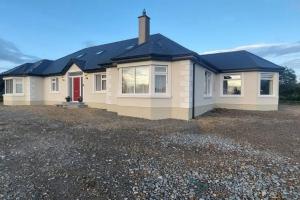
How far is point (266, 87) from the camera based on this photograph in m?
19.8

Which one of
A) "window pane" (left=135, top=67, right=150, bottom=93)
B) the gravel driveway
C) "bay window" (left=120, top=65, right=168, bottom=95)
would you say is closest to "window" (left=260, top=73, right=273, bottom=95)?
"bay window" (left=120, top=65, right=168, bottom=95)

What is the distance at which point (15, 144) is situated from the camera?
24.3 feet

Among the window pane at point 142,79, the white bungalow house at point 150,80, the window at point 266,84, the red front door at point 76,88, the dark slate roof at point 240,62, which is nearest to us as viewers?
the white bungalow house at point 150,80

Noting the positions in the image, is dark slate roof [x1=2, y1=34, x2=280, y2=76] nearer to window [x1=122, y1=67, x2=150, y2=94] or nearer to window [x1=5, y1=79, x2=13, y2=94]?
window [x1=122, y1=67, x2=150, y2=94]

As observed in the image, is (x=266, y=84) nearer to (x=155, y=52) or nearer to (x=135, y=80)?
(x=155, y=52)

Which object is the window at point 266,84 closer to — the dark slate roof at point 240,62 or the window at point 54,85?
the dark slate roof at point 240,62

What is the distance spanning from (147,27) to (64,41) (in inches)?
492

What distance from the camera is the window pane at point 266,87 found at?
19.5 meters

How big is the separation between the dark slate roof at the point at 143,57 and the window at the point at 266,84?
27.4 inches

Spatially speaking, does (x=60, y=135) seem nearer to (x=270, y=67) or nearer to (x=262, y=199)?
(x=262, y=199)

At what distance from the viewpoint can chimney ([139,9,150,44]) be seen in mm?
17344

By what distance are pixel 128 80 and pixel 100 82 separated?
5.85 meters

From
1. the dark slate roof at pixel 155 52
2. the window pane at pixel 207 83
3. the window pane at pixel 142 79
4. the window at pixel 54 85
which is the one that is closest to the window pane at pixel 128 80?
the window pane at pixel 142 79

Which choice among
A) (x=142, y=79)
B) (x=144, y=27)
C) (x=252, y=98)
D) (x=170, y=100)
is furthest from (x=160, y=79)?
(x=252, y=98)
